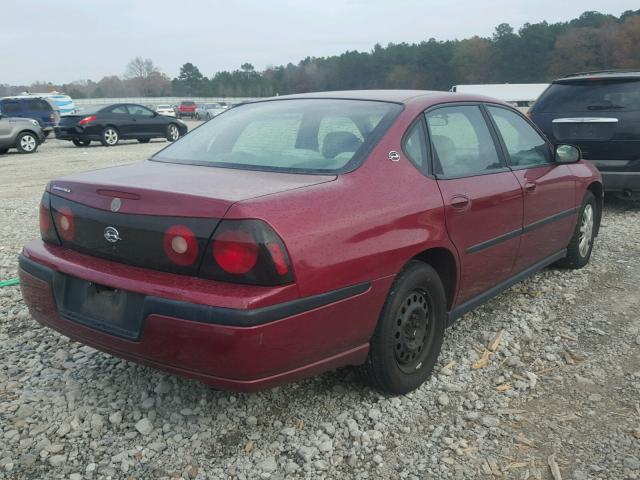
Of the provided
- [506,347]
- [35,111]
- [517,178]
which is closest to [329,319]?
[506,347]

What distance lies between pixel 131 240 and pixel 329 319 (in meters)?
0.89

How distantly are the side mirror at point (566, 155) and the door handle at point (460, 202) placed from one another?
5.04ft

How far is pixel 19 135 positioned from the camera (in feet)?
57.2

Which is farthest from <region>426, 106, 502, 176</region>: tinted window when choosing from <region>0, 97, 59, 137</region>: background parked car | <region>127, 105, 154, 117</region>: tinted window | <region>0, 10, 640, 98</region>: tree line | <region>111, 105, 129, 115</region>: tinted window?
<region>0, 10, 640, 98</region>: tree line

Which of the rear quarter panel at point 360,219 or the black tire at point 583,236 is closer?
the rear quarter panel at point 360,219

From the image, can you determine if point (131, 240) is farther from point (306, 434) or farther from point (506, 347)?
point (506, 347)

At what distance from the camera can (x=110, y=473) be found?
243cm

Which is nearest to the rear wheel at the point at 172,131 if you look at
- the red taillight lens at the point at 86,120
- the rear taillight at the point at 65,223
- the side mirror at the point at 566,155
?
the red taillight lens at the point at 86,120

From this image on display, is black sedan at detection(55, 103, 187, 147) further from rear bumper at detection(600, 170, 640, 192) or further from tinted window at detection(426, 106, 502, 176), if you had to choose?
tinted window at detection(426, 106, 502, 176)

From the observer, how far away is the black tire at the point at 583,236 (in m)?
4.87

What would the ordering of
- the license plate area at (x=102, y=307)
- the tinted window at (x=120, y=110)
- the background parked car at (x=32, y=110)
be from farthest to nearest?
the background parked car at (x=32, y=110) → the tinted window at (x=120, y=110) → the license plate area at (x=102, y=307)

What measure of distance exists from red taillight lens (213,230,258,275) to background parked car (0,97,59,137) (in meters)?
22.0

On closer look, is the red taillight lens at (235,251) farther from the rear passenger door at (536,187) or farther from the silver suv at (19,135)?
the silver suv at (19,135)

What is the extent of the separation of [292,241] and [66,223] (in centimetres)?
118
